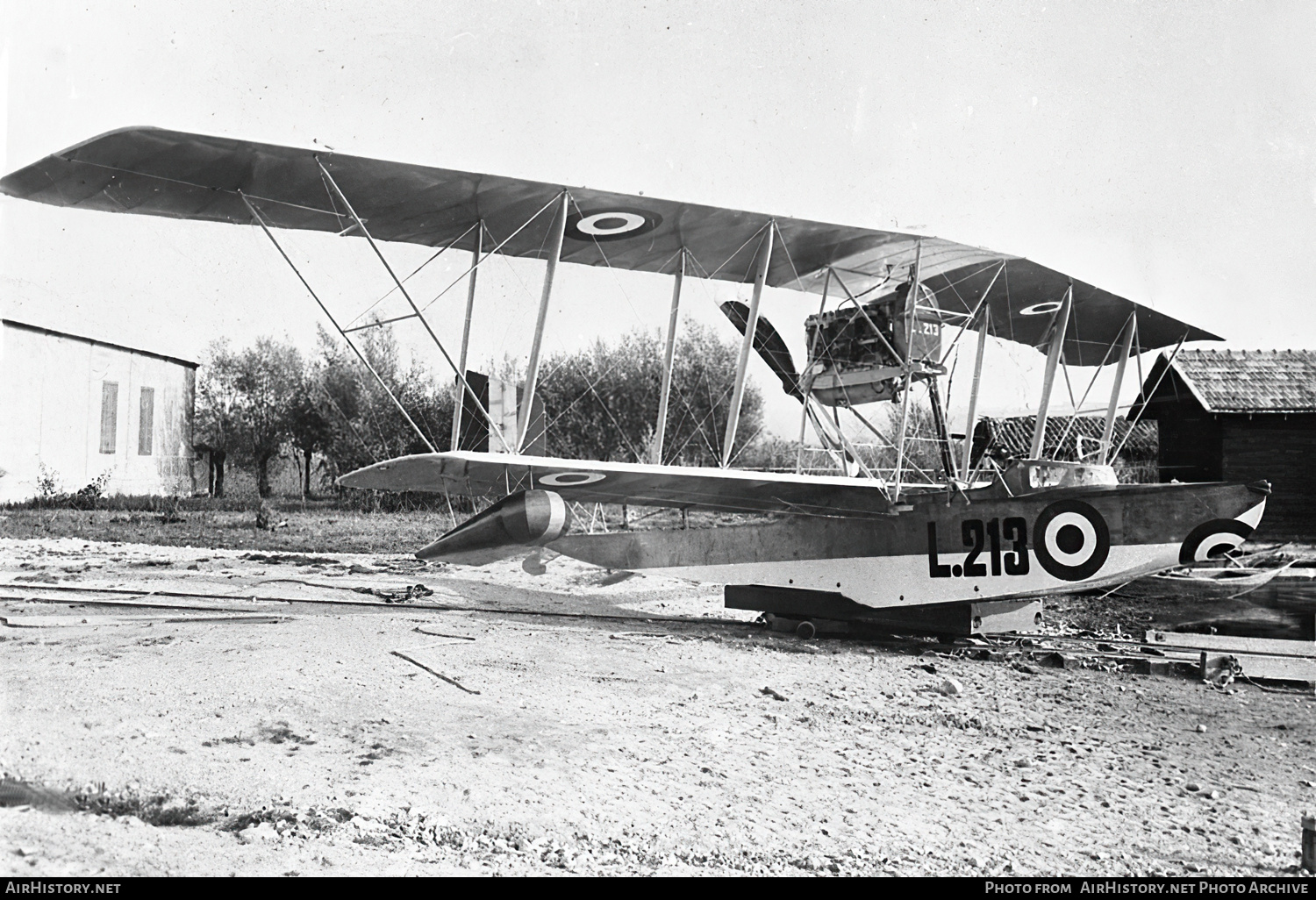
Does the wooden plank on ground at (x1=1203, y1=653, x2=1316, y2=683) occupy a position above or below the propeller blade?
below

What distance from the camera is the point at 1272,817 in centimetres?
342

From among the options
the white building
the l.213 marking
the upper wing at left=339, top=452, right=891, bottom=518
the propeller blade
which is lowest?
the l.213 marking

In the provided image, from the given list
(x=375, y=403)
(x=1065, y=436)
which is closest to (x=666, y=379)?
(x=1065, y=436)

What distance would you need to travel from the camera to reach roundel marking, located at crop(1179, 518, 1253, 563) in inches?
254

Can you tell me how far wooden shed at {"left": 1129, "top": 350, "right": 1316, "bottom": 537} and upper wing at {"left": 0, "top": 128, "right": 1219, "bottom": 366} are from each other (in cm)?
350

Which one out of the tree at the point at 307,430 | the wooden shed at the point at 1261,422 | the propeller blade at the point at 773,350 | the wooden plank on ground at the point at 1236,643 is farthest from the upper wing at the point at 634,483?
the wooden shed at the point at 1261,422

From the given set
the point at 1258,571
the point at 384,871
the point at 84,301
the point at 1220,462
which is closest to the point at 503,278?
the point at 84,301

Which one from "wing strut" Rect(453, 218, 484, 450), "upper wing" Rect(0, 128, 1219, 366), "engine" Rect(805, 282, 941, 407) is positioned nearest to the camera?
"upper wing" Rect(0, 128, 1219, 366)

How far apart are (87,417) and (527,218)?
6813mm

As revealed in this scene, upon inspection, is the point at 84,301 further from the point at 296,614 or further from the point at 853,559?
the point at 853,559

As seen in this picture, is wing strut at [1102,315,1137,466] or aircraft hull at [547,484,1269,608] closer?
aircraft hull at [547,484,1269,608]

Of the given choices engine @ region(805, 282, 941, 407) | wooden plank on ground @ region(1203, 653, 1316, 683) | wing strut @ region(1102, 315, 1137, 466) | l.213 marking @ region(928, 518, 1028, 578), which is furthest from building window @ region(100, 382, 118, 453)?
wooden plank on ground @ region(1203, 653, 1316, 683)

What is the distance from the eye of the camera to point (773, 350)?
29.9ft

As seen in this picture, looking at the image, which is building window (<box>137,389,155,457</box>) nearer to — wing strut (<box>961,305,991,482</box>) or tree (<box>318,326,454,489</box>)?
tree (<box>318,326,454,489</box>)
